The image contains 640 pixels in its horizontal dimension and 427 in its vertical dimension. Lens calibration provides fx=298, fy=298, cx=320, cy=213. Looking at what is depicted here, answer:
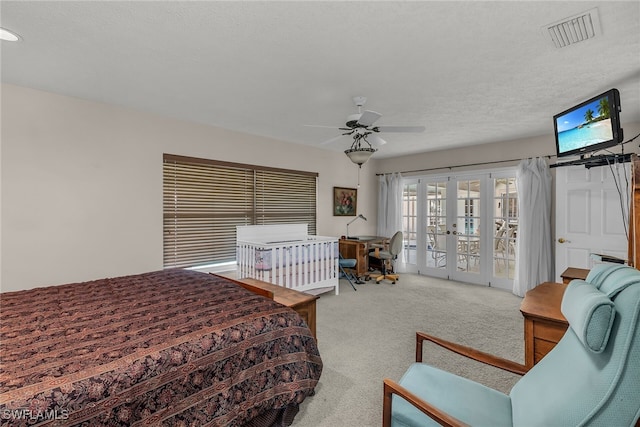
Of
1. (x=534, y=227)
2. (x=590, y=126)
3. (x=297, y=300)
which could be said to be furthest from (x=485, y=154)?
(x=297, y=300)

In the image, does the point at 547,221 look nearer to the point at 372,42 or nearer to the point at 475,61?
the point at 475,61

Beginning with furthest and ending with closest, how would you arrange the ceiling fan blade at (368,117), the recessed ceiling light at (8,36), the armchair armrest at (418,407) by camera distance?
the ceiling fan blade at (368,117)
the recessed ceiling light at (8,36)
the armchair armrest at (418,407)

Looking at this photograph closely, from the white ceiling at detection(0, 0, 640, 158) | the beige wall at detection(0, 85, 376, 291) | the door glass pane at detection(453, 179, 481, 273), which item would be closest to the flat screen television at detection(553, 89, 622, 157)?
the white ceiling at detection(0, 0, 640, 158)

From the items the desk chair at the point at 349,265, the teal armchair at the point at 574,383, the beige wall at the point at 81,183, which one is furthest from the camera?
the desk chair at the point at 349,265

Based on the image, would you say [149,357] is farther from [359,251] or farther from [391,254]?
[391,254]

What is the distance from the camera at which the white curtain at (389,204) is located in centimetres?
616

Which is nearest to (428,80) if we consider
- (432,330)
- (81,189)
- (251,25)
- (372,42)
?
(372,42)

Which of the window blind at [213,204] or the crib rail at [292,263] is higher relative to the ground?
the window blind at [213,204]

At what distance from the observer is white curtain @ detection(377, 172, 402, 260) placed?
616 centimetres

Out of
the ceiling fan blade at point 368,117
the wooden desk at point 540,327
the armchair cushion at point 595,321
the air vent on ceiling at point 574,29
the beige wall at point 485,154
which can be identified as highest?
the air vent on ceiling at point 574,29

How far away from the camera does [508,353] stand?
2.68 meters

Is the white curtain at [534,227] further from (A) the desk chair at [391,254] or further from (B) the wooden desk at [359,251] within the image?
(B) the wooden desk at [359,251]

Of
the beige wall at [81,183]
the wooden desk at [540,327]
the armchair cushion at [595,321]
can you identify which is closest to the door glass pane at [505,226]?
the beige wall at [81,183]

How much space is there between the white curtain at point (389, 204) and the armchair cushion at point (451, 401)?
4.76 m
